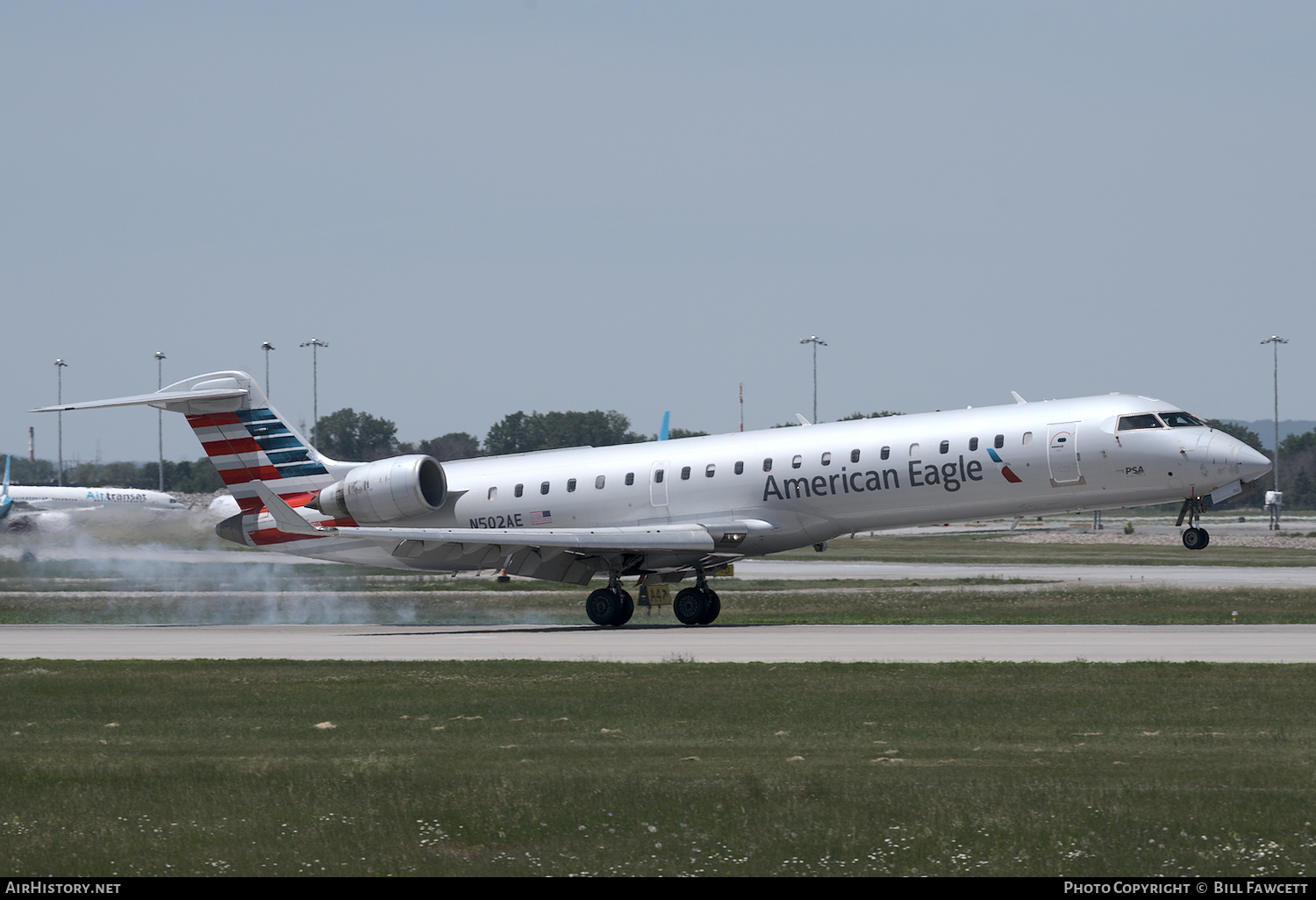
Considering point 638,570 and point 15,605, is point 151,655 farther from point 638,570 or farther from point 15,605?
point 15,605

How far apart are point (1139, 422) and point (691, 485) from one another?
9.96m

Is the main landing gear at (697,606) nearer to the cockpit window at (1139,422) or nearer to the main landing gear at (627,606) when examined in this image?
the main landing gear at (627,606)

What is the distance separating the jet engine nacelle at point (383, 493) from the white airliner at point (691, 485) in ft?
0.15

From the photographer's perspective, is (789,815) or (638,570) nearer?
(789,815)

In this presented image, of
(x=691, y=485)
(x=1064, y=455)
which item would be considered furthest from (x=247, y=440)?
(x=1064, y=455)

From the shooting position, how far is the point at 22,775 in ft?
46.7

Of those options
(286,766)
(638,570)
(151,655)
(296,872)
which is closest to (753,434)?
(638,570)

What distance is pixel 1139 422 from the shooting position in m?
30.0

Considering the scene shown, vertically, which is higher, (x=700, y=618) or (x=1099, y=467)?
(x=1099, y=467)

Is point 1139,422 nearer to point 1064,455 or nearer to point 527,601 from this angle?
point 1064,455

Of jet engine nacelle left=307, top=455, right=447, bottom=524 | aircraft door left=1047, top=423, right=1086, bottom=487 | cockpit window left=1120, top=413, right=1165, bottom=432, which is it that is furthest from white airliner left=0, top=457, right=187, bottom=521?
cockpit window left=1120, top=413, right=1165, bottom=432

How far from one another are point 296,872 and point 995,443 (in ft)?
75.1

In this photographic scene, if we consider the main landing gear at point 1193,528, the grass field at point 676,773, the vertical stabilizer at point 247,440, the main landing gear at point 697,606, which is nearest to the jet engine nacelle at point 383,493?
the vertical stabilizer at point 247,440

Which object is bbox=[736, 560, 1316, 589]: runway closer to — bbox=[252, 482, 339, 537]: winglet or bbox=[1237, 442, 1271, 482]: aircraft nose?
bbox=[1237, 442, 1271, 482]: aircraft nose
